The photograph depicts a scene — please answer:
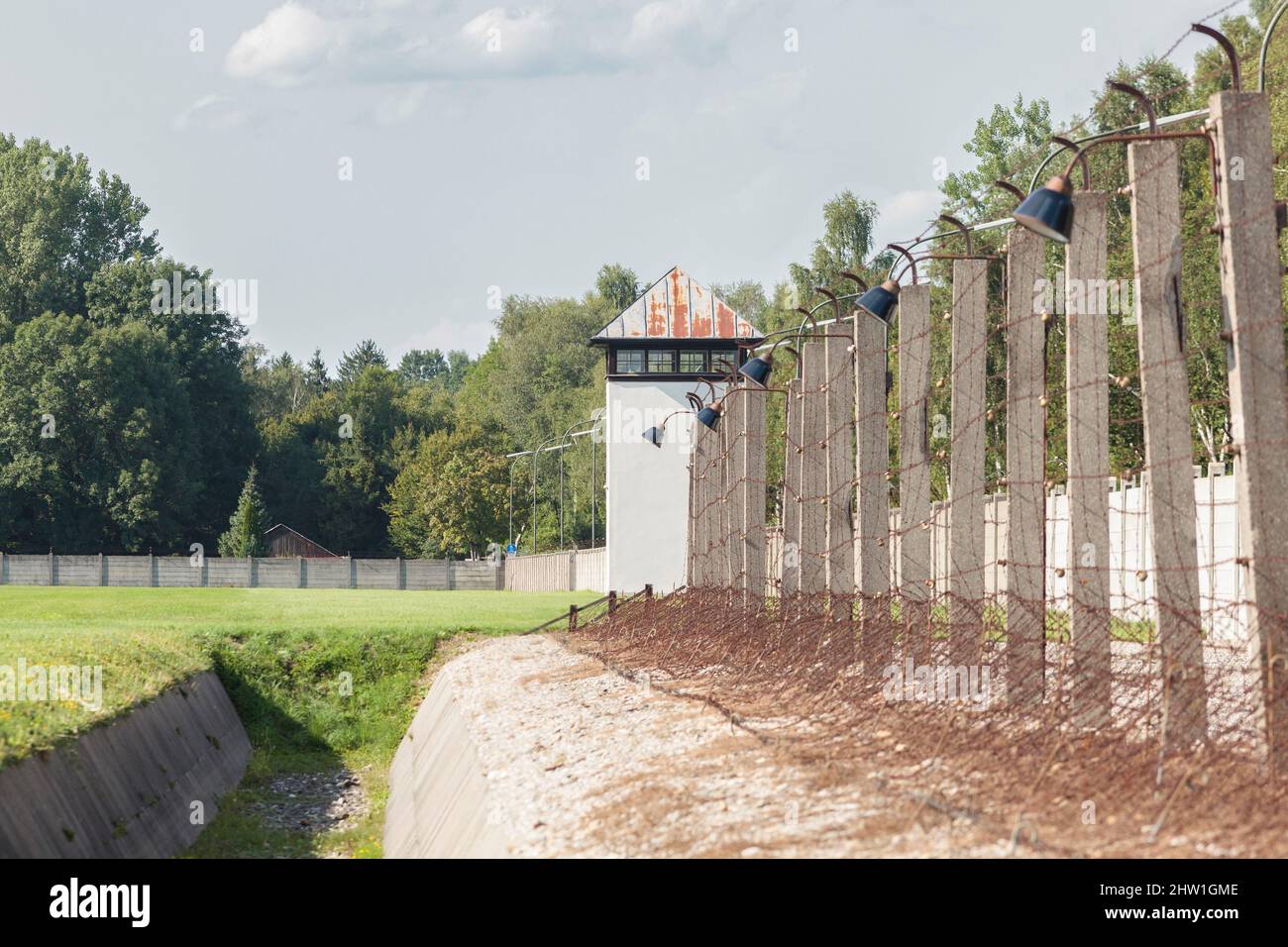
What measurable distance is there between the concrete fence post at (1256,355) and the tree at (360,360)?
14224 cm

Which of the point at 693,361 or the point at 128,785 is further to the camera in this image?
the point at 693,361

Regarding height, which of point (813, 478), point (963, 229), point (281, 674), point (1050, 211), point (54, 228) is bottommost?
point (281, 674)

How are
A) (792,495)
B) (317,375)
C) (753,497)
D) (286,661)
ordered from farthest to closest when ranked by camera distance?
(317,375) < (286,661) < (753,497) < (792,495)

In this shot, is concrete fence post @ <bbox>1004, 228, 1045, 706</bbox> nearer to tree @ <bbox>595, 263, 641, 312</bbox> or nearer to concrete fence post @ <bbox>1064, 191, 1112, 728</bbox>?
concrete fence post @ <bbox>1064, 191, 1112, 728</bbox>

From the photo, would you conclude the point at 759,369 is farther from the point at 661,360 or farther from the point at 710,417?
the point at 661,360

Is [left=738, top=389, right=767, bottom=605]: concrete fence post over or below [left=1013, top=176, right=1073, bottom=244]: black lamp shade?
below

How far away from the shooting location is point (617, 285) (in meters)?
118

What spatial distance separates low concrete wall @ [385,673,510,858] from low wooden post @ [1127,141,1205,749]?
4.52 metres

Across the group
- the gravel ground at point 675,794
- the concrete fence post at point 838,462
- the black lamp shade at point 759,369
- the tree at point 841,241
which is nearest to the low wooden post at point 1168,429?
the gravel ground at point 675,794

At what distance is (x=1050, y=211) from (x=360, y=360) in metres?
147

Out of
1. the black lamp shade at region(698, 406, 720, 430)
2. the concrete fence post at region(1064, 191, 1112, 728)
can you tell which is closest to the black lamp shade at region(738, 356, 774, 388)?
the black lamp shade at region(698, 406, 720, 430)

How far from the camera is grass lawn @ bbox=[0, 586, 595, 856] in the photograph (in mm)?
19547

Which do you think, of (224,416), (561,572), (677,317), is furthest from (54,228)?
(677,317)
